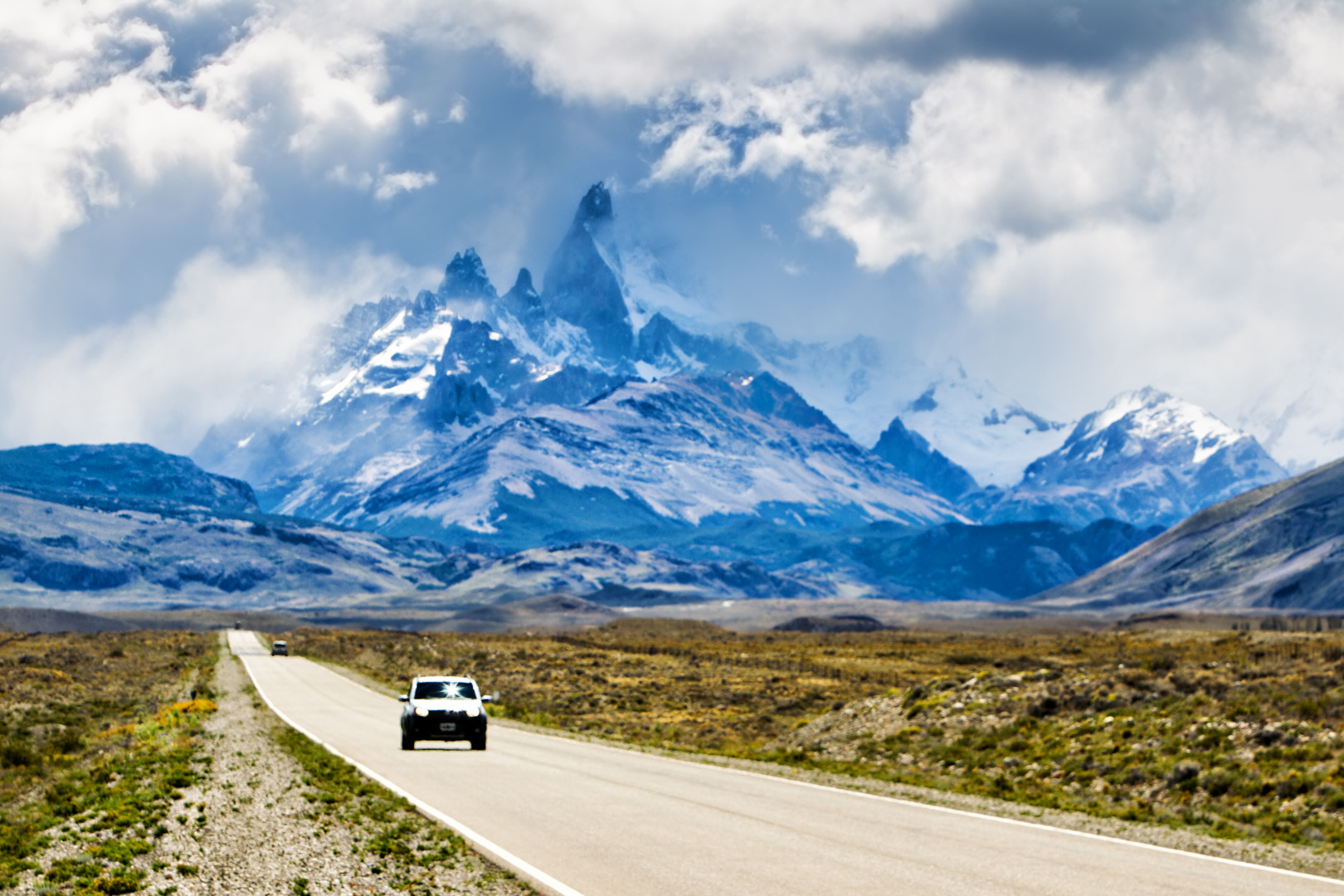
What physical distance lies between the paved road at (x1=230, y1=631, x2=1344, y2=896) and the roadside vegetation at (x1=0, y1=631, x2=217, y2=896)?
5143 millimetres

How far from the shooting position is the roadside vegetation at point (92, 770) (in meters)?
17.4

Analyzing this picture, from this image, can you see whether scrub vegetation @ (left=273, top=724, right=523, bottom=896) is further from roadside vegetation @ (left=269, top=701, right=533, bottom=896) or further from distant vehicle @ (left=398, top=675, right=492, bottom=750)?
distant vehicle @ (left=398, top=675, right=492, bottom=750)

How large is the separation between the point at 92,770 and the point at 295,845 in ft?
44.9

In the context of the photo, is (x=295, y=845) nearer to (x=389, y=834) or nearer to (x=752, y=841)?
(x=389, y=834)

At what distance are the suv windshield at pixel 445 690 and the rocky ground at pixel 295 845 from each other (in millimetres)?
8297

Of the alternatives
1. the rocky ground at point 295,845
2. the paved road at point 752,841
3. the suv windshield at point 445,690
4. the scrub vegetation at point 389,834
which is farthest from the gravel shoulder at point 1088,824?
the rocky ground at point 295,845

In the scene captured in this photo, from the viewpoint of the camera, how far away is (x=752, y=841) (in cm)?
1888

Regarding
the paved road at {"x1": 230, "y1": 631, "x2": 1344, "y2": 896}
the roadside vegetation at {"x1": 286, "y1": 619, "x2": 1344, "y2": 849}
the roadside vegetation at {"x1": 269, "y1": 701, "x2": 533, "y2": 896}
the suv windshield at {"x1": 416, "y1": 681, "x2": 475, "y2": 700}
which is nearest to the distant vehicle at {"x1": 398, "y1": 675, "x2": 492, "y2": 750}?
the suv windshield at {"x1": 416, "y1": 681, "x2": 475, "y2": 700}

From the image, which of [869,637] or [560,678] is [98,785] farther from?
[869,637]

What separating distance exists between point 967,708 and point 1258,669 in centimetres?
814

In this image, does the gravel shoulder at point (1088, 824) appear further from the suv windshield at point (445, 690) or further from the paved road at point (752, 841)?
the suv windshield at point (445, 690)

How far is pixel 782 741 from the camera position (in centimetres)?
4119

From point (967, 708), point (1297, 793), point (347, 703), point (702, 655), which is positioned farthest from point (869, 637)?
point (1297, 793)

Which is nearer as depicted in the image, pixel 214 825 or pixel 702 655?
pixel 214 825
